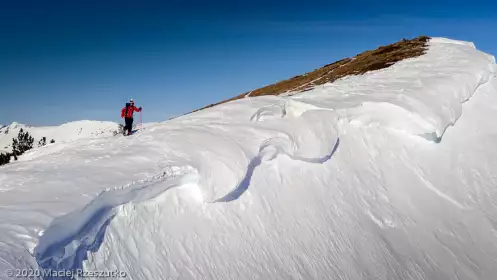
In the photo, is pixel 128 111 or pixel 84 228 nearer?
pixel 84 228

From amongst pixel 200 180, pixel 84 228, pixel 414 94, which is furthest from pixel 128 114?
pixel 414 94

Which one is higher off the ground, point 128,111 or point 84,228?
point 128,111

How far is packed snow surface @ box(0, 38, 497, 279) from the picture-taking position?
7559mm

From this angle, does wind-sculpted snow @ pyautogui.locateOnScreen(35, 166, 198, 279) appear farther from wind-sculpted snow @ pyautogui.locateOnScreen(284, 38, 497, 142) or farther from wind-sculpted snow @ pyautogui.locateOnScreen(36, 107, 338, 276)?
wind-sculpted snow @ pyautogui.locateOnScreen(284, 38, 497, 142)

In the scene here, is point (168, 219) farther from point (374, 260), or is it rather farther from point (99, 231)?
point (374, 260)

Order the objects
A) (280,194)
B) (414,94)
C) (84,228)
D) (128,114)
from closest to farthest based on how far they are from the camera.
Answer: (84,228) → (280,194) → (128,114) → (414,94)

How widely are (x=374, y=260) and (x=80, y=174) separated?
26.3 feet

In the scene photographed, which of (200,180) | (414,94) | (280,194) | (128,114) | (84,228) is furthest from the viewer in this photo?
(414,94)

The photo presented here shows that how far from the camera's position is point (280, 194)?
1093cm

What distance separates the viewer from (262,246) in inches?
376

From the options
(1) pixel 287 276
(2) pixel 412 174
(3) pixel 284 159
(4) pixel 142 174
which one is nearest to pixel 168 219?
(4) pixel 142 174

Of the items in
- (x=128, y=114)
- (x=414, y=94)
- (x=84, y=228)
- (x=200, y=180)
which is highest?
(x=414, y=94)

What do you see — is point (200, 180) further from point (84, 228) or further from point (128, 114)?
point (128, 114)

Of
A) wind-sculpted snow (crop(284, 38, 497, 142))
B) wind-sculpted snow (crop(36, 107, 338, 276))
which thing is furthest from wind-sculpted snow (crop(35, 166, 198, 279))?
wind-sculpted snow (crop(284, 38, 497, 142))
